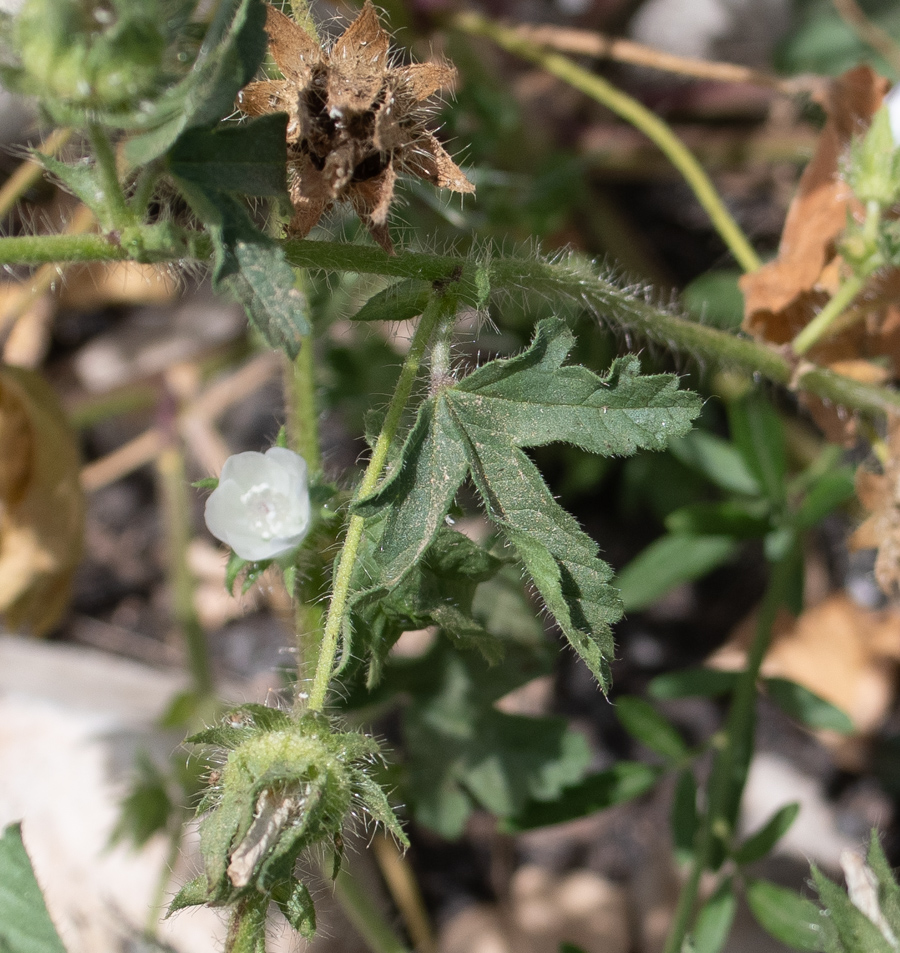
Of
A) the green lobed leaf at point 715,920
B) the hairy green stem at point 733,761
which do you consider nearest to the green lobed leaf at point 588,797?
the hairy green stem at point 733,761

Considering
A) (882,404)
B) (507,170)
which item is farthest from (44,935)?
(507,170)

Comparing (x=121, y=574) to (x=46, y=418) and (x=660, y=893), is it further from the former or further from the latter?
(x=660, y=893)

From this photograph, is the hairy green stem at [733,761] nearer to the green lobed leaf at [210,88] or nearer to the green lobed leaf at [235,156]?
the green lobed leaf at [235,156]

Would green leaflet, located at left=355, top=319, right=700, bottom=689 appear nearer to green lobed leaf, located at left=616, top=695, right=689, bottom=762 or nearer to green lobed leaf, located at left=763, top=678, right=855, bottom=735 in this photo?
green lobed leaf, located at left=616, top=695, right=689, bottom=762

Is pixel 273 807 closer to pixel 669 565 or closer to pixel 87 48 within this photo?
pixel 87 48

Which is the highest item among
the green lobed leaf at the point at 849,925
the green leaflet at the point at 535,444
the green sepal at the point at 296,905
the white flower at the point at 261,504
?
the green leaflet at the point at 535,444

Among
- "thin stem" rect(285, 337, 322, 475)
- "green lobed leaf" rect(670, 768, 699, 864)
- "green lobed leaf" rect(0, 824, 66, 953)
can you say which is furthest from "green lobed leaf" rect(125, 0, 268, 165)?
"green lobed leaf" rect(670, 768, 699, 864)

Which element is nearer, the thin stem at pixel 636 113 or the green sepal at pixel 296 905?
the green sepal at pixel 296 905
